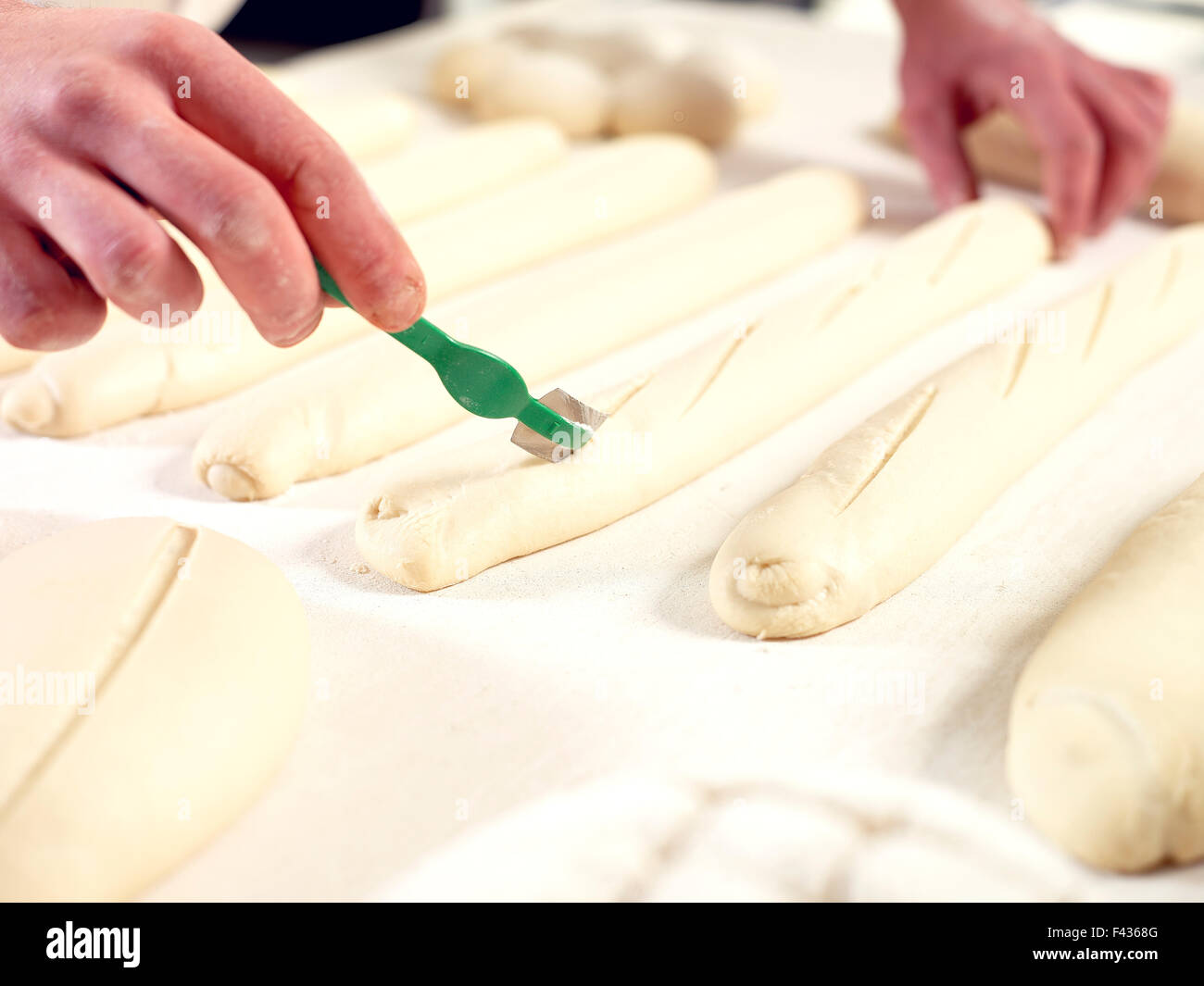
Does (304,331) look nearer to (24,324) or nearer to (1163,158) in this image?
(24,324)

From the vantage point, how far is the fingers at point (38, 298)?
1.14 metres

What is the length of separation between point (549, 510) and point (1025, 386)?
2.59 ft

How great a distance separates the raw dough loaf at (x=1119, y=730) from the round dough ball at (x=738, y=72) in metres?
1.93

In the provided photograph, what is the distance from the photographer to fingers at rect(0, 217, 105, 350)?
3.76 feet

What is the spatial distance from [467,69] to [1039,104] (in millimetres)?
1501

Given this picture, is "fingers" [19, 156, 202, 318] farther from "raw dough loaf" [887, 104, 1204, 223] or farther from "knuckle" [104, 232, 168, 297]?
"raw dough loaf" [887, 104, 1204, 223]

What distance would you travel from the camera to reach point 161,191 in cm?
107

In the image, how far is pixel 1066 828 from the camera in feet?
3.50

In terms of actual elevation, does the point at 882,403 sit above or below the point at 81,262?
below

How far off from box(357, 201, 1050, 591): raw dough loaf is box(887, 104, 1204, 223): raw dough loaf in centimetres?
43

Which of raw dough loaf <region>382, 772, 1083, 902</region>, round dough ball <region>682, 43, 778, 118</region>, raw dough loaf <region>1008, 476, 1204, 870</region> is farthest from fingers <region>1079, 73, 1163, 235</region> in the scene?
raw dough loaf <region>382, 772, 1083, 902</region>

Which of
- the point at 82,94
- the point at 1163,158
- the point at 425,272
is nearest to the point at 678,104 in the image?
the point at 425,272
